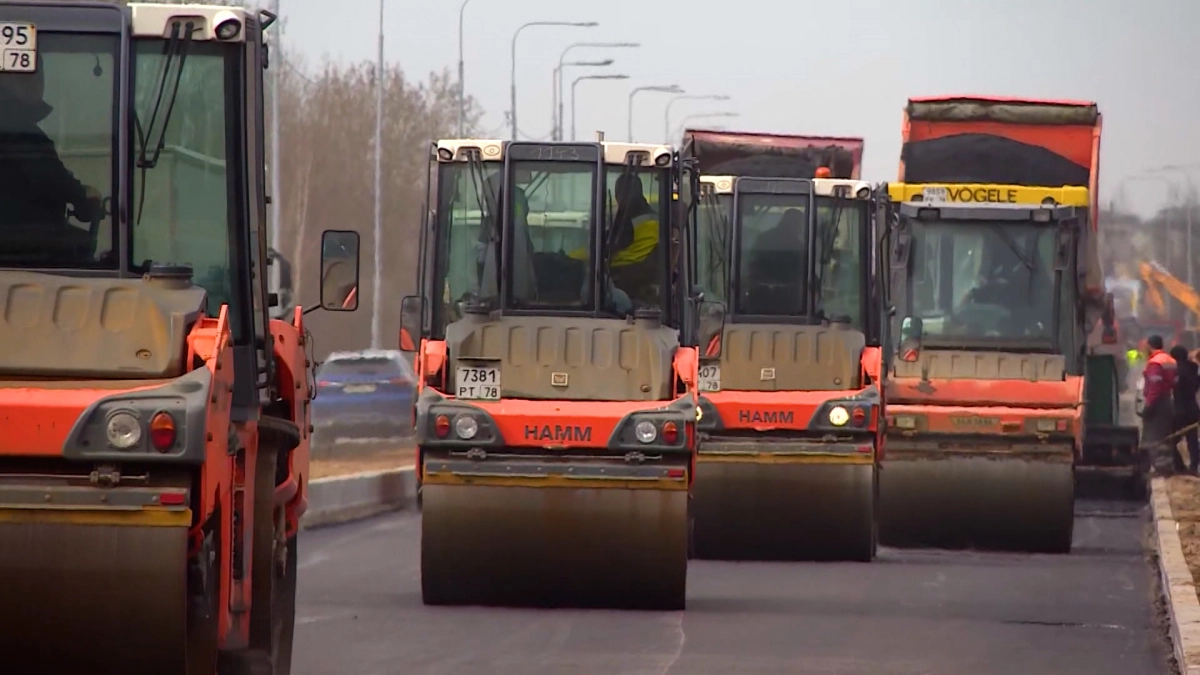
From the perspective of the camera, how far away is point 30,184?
8422mm

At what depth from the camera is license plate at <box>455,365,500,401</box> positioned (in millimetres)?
14508

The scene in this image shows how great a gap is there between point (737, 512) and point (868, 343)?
1.94m

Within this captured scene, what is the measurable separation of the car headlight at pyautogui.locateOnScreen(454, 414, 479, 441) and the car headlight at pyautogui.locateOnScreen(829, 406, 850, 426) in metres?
4.81

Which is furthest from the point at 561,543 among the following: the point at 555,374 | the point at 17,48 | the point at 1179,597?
the point at 17,48

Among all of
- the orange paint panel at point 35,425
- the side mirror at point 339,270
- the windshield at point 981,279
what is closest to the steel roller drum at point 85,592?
the orange paint panel at point 35,425

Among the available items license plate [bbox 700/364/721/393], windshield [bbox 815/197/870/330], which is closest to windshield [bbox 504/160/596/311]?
license plate [bbox 700/364/721/393]

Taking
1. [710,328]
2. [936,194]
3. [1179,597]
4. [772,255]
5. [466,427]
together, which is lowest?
[1179,597]

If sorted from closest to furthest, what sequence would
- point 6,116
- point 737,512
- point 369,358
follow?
point 6,116 → point 737,512 → point 369,358

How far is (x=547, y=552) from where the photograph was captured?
1416cm

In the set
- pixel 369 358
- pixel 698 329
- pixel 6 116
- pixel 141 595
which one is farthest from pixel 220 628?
pixel 369 358

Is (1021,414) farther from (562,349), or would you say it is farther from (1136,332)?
(1136,332)

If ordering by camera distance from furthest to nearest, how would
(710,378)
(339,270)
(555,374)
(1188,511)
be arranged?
(1188,511) → (710,378) → (555,374) → (339,270)

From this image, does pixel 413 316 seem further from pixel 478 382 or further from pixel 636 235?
pixel 636 235

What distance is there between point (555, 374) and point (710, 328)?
2.62m
